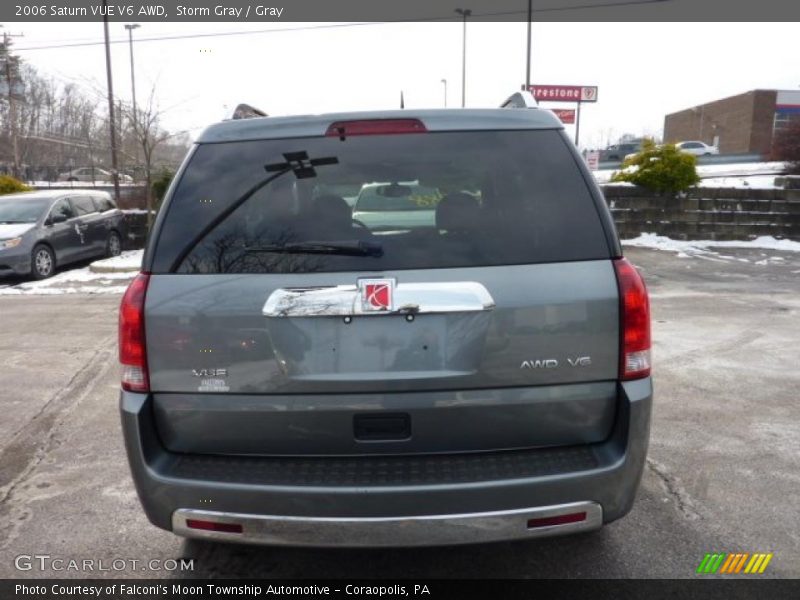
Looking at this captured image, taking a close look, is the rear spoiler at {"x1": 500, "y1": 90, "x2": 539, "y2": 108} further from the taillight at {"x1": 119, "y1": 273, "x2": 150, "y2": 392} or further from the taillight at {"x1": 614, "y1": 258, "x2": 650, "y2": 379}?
the taillight at {"x1": 119, "y1": 273, "x2": 150, "y2": 392}

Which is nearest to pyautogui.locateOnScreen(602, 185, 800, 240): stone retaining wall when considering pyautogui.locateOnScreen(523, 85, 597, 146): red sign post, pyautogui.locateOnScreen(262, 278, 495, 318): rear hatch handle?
pyautogui.locateOnScreen(523, 85, 597, 146): red sign post

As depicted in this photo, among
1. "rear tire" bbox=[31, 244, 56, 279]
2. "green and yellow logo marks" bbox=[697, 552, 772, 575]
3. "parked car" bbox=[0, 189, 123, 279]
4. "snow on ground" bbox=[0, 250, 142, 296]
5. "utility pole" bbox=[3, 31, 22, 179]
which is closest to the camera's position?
"green and yellow logo marks" bbox=[697, 552, 772, 575]

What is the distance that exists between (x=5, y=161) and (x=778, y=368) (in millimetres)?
45326

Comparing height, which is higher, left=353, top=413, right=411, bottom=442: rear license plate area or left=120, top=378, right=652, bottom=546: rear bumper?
left=353, top=413, right=411, bottom=442: rear license plate area

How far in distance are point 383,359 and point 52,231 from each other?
38.5ft

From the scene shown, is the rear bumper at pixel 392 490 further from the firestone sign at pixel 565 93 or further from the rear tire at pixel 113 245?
the firestone sign at pixel 565 93

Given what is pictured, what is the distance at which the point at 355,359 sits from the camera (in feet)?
7.27

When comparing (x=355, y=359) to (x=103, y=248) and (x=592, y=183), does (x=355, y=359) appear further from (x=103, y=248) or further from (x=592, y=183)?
(x=103, y=248)

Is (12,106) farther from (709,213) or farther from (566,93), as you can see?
(709,213)

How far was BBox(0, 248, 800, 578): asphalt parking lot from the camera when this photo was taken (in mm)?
2871

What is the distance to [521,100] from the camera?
9.75 ft

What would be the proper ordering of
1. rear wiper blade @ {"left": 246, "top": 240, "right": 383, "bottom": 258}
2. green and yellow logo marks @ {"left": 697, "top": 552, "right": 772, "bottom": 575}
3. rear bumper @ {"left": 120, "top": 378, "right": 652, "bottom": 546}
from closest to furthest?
rear bumper @ {"left": 120, "top": 378, "right": 652, "bottom": 546} → rear wiper blade @ {"left": 246, "top": 240, "right": 383, "bottom": 258} → green and yellow logo marks @ {"left": 697, "top": 552, "right": 772, "bottom": 575}

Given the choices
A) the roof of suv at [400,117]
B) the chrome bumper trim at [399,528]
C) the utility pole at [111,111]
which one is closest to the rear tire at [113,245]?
the utility pole at [111,111]

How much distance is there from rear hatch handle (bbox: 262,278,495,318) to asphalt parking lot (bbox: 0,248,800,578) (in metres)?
1.32
